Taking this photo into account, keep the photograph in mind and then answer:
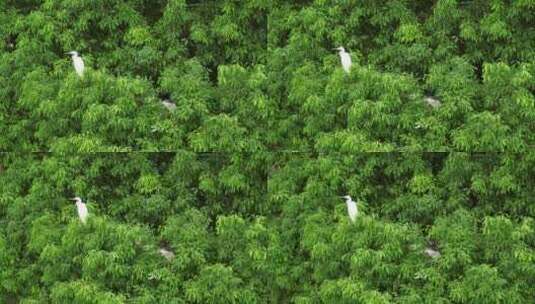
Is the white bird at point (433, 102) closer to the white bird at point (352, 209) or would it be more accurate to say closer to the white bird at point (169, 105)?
the white bird at point (352, 209)

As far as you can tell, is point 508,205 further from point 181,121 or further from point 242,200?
point 181,121

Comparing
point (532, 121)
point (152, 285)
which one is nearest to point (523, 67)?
point (532, 121)

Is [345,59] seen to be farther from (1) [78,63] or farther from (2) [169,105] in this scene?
(1) [78,63]

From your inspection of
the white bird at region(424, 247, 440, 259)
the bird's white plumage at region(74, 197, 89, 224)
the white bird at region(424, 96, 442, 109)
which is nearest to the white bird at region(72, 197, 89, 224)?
the bird's white plumage at region(74, 197, 89, 224)

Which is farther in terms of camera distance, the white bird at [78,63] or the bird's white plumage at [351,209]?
the white bird at [78,63]

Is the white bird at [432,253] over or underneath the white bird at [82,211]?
over

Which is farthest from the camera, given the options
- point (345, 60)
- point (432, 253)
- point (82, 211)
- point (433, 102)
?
point (82, 211)

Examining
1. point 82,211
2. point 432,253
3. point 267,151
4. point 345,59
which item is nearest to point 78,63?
point 82,211

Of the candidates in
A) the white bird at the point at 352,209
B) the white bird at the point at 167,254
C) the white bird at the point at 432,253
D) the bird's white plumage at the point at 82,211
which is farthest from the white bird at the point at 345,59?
the bird's white plumage at the point at 82,211
